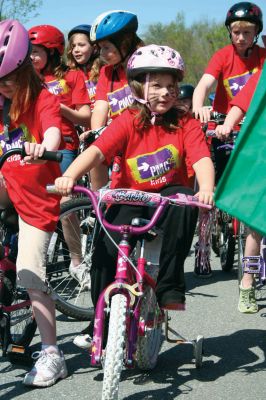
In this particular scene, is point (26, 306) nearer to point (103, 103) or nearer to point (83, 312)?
point (83, 312)

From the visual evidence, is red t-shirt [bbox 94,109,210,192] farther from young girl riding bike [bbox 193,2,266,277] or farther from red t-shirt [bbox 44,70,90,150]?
red t-shirt [bbox 44,70,90,150]

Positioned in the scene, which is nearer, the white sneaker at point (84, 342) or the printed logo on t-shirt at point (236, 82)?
the white sneaker at point (84, 342)

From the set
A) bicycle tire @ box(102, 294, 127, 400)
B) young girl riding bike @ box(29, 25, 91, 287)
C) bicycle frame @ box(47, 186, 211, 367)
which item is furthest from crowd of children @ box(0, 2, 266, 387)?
young girl riding bike @ box(29, 25, 91, 287)

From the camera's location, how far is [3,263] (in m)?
4.80

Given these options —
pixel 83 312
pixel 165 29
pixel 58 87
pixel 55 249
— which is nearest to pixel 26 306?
pixel 83 312

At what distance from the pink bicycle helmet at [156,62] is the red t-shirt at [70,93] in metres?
2.68

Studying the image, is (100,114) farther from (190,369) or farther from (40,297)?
(190,369)

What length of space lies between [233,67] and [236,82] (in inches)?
5.2

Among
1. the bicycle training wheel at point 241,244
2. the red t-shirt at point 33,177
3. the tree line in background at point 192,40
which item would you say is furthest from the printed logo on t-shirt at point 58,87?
the tree line in background at point 192,40

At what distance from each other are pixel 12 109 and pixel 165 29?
6461 centimetres

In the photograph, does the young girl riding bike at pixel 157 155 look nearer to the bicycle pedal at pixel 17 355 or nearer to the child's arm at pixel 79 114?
the bicycle pedal at pixel 17 355

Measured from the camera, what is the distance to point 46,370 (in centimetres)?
461

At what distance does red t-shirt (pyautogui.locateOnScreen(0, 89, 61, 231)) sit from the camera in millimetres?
4668

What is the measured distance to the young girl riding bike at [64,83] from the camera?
22.1ft
